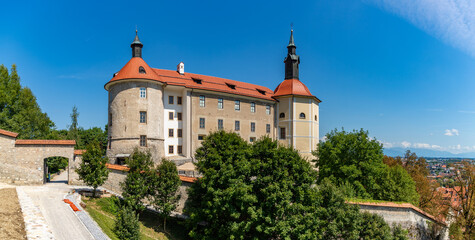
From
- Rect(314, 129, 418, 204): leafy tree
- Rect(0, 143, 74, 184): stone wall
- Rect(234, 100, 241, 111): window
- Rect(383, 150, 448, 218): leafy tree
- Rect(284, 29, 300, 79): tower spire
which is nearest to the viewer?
Rect(0, 143, 74, 184): stone wall

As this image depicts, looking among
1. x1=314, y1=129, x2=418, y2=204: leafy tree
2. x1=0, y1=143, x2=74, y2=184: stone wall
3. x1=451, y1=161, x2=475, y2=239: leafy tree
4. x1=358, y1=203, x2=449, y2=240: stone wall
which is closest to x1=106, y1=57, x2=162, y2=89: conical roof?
x1=0, y1=143, x2=74, y2=184: stone wall

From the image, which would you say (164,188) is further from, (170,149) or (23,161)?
(170,149)

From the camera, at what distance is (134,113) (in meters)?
31.0

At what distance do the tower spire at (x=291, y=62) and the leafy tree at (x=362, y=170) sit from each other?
17997 mm

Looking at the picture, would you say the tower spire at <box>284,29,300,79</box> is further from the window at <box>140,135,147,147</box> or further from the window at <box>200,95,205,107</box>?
the window at <box>140,135,147,147</box>

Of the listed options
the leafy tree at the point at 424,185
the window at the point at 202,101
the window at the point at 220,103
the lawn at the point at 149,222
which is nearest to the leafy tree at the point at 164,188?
the lawn at the point at 149,222

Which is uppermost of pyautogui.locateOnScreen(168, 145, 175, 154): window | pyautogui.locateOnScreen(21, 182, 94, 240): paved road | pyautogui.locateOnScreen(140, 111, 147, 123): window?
pyautogui.locateOnScreen(140, 111, 147, 123): window

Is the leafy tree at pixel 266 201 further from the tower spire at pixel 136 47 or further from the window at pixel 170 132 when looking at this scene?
the tower spire at pixel 136 47

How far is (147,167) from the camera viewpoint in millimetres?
20812

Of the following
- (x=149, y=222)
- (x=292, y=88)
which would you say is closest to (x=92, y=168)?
(x=149, y=222)

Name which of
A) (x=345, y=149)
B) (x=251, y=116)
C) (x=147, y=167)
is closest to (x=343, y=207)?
(x=345, y=149)

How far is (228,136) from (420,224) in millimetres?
15980

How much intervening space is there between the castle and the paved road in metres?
7.83

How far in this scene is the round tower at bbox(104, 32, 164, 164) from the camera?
3088cm
